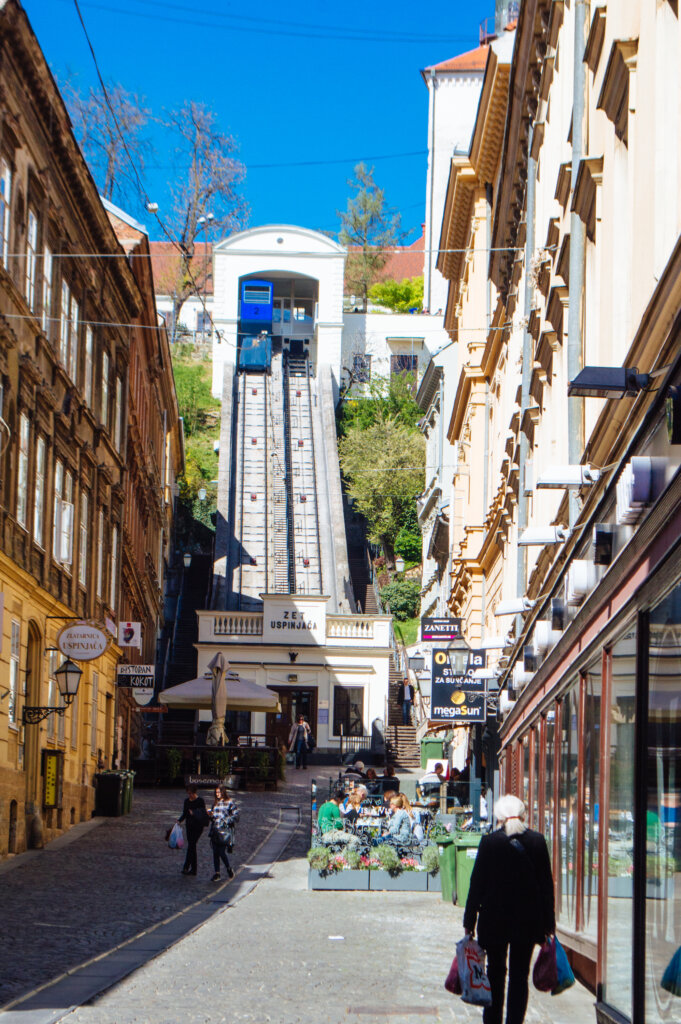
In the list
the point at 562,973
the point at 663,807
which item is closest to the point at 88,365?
the point at 562,973

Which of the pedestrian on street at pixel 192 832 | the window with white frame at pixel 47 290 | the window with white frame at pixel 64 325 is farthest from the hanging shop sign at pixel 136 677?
the pedestrian on street at pixel 192 832

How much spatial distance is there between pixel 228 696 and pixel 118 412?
758 centimetres

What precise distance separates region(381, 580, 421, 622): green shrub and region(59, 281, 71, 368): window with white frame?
3596cm

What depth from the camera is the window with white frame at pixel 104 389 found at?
3088 centimetres

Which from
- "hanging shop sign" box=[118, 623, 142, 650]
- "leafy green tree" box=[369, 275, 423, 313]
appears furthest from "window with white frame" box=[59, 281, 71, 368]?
"leafy green tree" box=[369, 275, 423, 313]

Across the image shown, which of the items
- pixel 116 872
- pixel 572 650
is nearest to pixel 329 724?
pixel 116 872

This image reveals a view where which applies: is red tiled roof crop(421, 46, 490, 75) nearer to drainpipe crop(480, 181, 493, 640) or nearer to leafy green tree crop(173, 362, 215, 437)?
leafy green tree crop(173, 362, 215, 437)

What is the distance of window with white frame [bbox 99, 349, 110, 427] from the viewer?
3088 centimetres

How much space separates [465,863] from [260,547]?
4230 cm

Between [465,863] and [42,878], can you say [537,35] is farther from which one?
[42,878]

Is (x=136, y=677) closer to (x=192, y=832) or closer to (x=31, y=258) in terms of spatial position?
(x=192, y=832)

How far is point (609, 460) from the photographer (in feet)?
35.3

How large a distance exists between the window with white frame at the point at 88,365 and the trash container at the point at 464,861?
46.0ft

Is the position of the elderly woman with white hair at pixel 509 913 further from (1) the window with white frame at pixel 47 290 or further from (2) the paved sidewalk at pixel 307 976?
(1) the window with white frame at pixel 47 290
